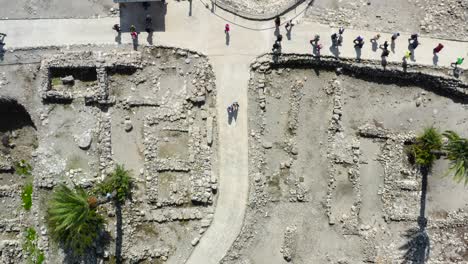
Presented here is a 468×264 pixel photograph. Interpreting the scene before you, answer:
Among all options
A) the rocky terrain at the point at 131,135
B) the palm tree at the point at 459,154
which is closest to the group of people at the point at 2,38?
the rocky terrain at the point at 131,135

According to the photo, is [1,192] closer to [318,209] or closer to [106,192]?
[106,192]

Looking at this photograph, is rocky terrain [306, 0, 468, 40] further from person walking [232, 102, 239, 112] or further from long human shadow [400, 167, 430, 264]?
long human shadow [400, 167, 430, 264]

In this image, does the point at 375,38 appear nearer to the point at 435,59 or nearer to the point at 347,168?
the point at 435,59

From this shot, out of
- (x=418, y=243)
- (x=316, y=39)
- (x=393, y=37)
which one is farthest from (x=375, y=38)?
(x=418, y=243)

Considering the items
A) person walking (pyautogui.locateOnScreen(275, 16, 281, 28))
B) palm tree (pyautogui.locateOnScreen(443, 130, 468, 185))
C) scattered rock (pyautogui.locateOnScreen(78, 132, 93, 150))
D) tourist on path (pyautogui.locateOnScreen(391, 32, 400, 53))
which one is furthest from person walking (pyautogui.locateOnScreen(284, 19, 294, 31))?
scattered rock (pyautogui.locateOnScreen(78, 132, 93, 150))

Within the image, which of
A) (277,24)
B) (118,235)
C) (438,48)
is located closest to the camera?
(118,235)

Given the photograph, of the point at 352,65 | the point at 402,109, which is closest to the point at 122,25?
the point at 352,65

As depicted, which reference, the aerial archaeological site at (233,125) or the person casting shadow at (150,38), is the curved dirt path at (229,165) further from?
the person casting shadow at (150,38)
